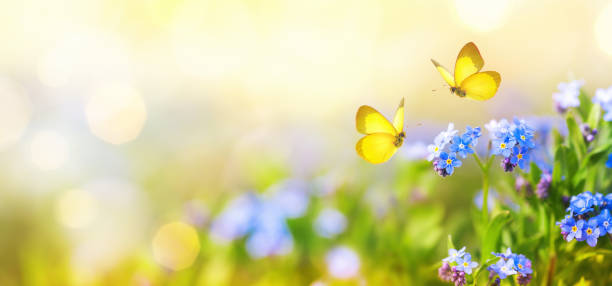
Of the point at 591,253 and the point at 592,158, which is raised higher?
the point at 592,158

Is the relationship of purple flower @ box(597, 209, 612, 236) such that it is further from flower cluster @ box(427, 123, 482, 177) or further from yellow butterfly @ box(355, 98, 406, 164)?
yellow butterfly @ box(355, 98, 406, 164)

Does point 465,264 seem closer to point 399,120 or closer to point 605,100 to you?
point 399,120

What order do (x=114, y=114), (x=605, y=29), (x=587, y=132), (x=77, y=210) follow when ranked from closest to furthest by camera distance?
(x=587, y=132) → (x=77, y=210) → (x=114, y=114) → (x=605, y=29)

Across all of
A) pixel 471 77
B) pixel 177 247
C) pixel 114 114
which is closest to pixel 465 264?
pixel 471 77

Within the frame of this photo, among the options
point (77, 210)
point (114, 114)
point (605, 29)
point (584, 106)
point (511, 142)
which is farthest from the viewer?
point (605, 29)

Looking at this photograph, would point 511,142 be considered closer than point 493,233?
Yes

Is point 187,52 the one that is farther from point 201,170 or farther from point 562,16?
point 562,16

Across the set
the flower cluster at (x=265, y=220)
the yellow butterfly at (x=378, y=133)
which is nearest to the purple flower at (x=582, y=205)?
the yellow butterfly at (x=378, y=133)

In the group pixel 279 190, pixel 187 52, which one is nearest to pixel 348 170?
pixel 279 190
